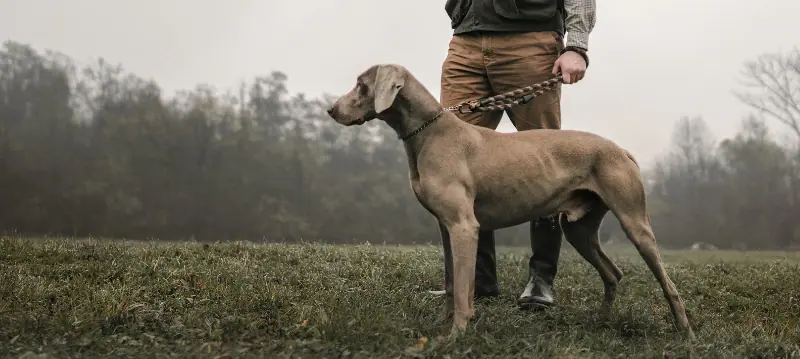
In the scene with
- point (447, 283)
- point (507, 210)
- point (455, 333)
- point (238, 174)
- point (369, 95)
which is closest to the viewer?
point (455, 333)

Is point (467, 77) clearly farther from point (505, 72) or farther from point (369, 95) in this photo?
point (369, 95)

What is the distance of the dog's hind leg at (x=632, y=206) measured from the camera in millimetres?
3553

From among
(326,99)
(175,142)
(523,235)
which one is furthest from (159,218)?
(523,235)

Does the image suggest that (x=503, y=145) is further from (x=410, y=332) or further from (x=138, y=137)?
(x=138, y=137)

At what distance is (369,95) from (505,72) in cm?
118

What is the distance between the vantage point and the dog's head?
3324 millimetres

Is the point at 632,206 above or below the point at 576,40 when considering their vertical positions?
below

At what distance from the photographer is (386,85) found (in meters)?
3.33

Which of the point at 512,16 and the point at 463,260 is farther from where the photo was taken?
the point at 512,16

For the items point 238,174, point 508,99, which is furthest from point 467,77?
point 238,174

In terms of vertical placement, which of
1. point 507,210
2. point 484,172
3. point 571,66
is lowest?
point 507,210

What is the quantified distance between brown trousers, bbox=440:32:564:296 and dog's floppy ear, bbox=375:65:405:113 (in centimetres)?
94

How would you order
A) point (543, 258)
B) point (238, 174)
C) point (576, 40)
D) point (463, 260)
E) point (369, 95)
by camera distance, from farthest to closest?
point (238, 174), point (543, 258), point (576, 40), point (369, 95), point (463, 260)

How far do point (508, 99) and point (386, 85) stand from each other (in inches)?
40.5
